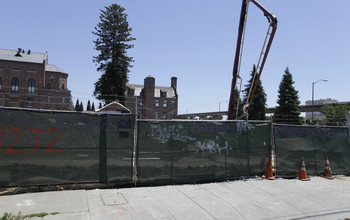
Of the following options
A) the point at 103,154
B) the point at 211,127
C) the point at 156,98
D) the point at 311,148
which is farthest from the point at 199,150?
the point at 156,98

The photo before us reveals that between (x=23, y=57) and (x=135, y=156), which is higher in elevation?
(x=23, y=57)

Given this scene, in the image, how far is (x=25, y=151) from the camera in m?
5.79

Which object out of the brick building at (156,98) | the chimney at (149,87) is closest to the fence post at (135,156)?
the brick building at (156,98)

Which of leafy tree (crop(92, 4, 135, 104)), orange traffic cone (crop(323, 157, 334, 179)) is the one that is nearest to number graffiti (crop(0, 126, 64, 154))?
orange traffic cone (crop(323, 157, 334, 179))

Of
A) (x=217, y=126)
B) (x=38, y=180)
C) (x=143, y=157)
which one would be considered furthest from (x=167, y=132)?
(x=38, y=180)

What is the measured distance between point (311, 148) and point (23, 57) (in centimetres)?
8152

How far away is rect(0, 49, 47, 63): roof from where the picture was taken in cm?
7019

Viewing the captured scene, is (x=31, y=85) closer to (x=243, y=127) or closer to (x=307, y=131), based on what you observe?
(x=243, y=127)

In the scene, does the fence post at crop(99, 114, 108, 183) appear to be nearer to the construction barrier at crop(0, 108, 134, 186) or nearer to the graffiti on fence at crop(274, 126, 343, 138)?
the construction barrier at crop(0, 108, 134, 186)

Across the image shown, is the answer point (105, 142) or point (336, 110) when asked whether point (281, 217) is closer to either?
point (105, 142)

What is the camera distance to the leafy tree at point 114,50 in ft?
125

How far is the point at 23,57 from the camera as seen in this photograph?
72250mm

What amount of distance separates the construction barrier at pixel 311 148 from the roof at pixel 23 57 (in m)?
77.8

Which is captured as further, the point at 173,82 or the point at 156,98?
the point at 173,82
